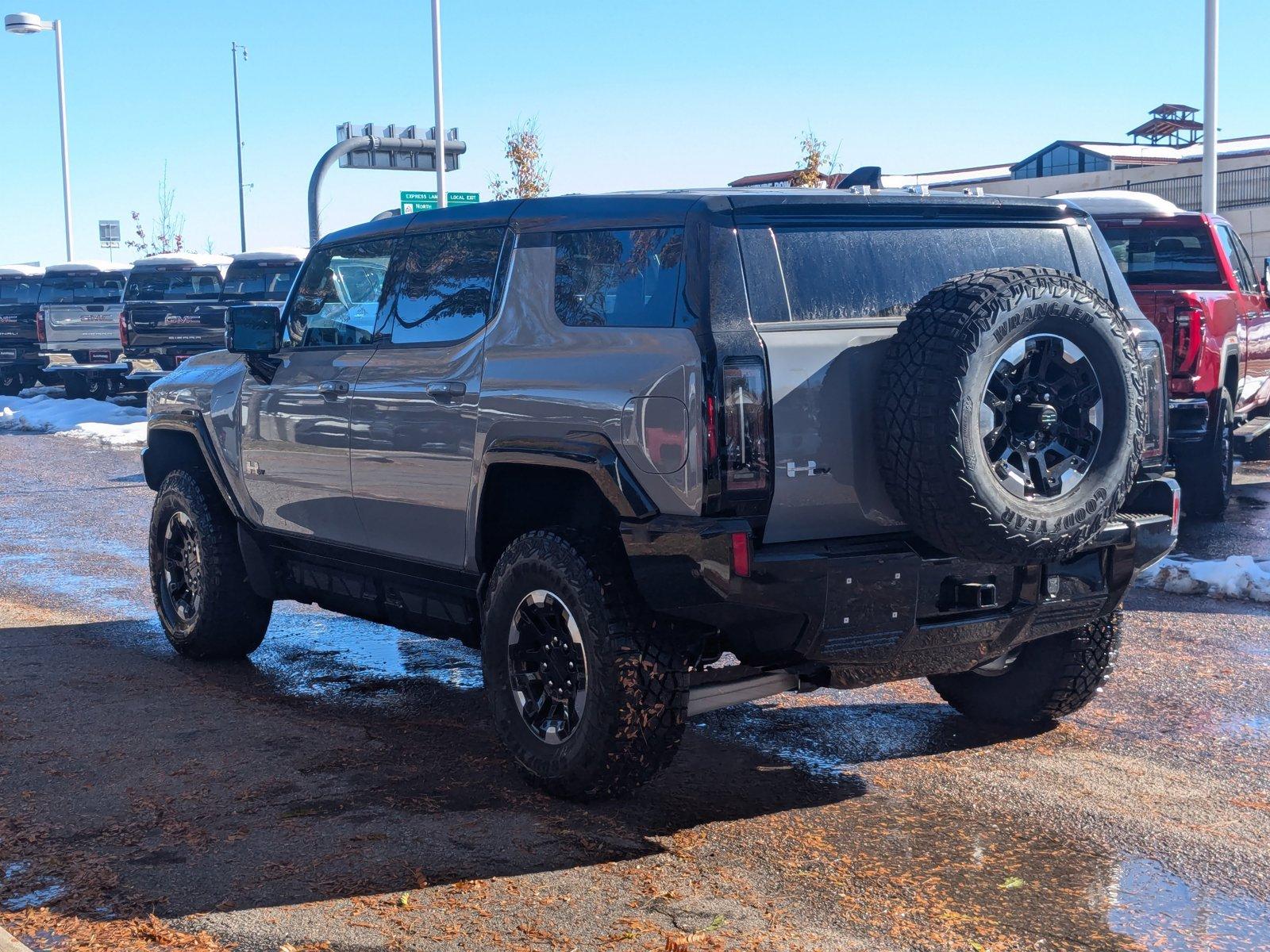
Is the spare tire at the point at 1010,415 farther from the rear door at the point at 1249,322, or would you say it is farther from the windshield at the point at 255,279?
the windshield at the point at 255,279

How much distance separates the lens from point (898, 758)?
528 centimetres

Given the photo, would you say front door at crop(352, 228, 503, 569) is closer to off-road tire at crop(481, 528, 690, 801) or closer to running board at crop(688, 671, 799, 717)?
off-road tire at crop(481, 528, 690, 801)

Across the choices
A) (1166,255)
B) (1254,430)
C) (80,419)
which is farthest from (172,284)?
(1166,255)

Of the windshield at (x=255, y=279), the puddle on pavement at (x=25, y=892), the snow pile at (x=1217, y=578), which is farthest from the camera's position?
the windshield at (x=255, y=279)

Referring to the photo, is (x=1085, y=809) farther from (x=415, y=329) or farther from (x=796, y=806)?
(x=415, y=329)

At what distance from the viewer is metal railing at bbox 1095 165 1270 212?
31500mm

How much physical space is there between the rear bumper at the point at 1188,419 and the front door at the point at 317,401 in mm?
6310

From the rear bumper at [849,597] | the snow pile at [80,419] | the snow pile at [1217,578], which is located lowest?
the snow pile at [1217,578]

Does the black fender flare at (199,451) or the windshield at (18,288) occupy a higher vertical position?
the windshield at (18,288)

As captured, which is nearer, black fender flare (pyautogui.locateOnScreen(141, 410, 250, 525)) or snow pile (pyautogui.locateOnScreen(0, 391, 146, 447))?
black fender flare (pyautogui.locateOnScreen(141, 410, 250, 525))

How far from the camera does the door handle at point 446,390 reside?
5.18 meters

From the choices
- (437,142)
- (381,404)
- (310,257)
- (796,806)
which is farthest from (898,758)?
(437,142)

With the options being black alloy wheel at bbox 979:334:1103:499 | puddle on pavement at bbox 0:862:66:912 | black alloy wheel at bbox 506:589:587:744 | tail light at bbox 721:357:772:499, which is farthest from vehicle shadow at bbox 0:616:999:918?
black alloy wheel at bbox 979:334:1103:499

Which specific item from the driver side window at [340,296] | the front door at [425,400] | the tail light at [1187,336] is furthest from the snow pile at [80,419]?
the front door at [425,400]
